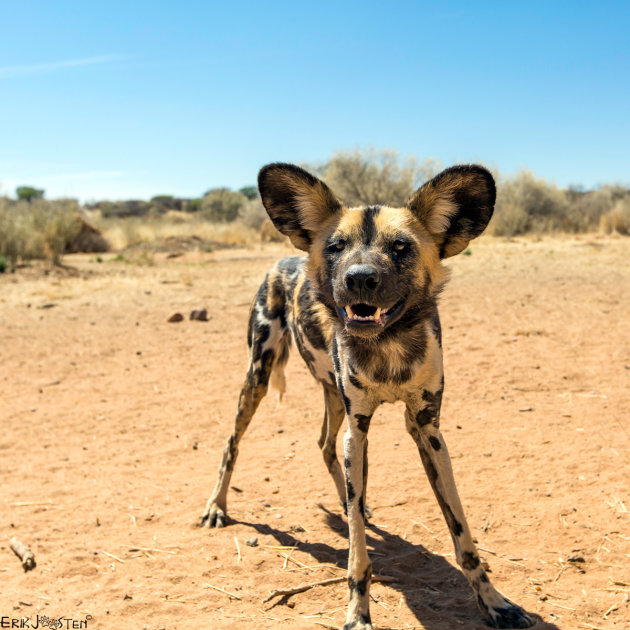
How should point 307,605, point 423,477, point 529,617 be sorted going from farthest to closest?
point 423,477 → point 307,605 → point 529,617

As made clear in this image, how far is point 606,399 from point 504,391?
0.89 m

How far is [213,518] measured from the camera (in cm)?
429

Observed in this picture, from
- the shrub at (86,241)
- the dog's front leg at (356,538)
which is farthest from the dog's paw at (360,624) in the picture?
the shrub at (86,241)

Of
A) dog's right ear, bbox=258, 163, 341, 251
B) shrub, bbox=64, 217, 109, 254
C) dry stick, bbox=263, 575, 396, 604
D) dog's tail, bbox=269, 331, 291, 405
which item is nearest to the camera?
dog's right ear, bbox=258, 163, 341, 251

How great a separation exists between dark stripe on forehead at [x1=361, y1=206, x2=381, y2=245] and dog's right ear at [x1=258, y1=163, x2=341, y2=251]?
25 centimetres

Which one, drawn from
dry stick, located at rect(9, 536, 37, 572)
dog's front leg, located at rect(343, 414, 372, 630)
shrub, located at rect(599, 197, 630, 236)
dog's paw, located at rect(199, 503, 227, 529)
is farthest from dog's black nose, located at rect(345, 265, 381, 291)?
shrub, located at rect(599, 197, 630, 236)

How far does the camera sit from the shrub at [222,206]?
44344mm

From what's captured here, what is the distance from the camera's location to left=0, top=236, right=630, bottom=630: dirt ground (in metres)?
3.28

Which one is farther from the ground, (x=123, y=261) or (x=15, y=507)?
(x=123, y=261)

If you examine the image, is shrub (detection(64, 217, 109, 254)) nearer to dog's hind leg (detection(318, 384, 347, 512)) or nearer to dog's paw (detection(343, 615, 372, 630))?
dog's hind leg (detection(318, 384, 347, 512))

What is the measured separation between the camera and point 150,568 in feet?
12.0

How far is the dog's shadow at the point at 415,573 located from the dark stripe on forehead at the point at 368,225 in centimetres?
172

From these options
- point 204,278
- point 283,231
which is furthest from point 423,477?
point 204,278

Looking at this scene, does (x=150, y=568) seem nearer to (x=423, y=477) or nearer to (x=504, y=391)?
(x=423, y=477)
